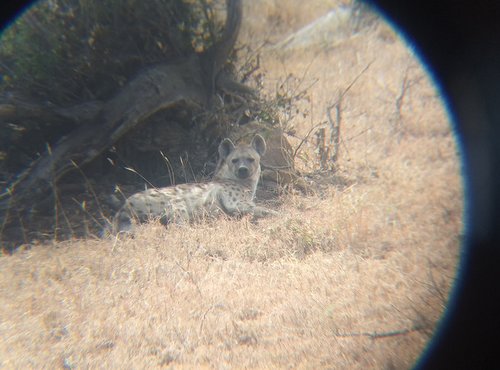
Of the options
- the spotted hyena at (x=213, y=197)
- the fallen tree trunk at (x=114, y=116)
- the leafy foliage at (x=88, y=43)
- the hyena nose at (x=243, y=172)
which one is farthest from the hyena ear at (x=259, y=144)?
the leafy foliage at (x=88, y=43)

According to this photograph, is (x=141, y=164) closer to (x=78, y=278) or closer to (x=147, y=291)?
(x=78, y=278)

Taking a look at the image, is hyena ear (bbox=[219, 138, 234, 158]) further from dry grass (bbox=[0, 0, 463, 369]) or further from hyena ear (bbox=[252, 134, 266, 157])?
dry grass (bbox=[0, 0, 463, 369])

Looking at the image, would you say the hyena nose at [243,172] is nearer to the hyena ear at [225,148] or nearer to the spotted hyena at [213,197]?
the spotted hyena at [213,197]

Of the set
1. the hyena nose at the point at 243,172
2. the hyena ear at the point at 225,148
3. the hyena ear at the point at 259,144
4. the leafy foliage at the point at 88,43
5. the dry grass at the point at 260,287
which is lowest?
the dry grass at the point at 260,287

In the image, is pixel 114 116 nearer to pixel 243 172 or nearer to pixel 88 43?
pixel 88 43

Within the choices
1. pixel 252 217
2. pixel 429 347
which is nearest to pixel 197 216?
pixel 252 217

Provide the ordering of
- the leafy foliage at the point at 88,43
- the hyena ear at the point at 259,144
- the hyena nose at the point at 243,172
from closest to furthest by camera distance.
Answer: the leafy foliage at the point at 88,43 < the hyena nose at the point at 243,172 < the hyena ear at the point at 259,144

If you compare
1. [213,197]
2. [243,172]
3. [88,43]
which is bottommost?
[213,197]

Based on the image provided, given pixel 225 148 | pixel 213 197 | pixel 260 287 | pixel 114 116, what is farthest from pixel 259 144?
pixel 260 287
